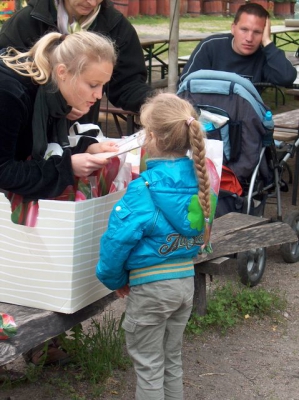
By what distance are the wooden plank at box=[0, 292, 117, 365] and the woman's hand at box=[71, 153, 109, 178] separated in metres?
0.52

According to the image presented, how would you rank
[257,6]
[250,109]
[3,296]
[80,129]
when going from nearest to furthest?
1. [3,296]
2. [80,129]
3. [250,109]
4. [257,6]

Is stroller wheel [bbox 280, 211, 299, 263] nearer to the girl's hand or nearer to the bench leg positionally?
the bench leg

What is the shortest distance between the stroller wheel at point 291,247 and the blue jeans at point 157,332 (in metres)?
2.28

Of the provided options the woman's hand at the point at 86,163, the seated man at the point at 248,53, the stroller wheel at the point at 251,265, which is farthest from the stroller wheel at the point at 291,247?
the woman's hand at the point at 86,163

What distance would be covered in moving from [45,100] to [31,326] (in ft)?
2.56

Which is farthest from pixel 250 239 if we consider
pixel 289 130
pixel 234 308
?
pixel 289 130

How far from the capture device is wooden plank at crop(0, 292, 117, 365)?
8.05ft

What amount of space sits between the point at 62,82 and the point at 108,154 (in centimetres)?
30

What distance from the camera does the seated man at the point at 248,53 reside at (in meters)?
5.08

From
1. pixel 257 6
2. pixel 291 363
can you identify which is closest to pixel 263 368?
pixel 291 363

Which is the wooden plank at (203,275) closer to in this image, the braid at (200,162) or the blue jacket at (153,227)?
the blue jacket at (153,227)

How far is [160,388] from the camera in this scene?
2756 mm

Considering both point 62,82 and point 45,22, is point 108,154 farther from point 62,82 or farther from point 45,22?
point 45,22

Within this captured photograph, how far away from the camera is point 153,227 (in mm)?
2574
